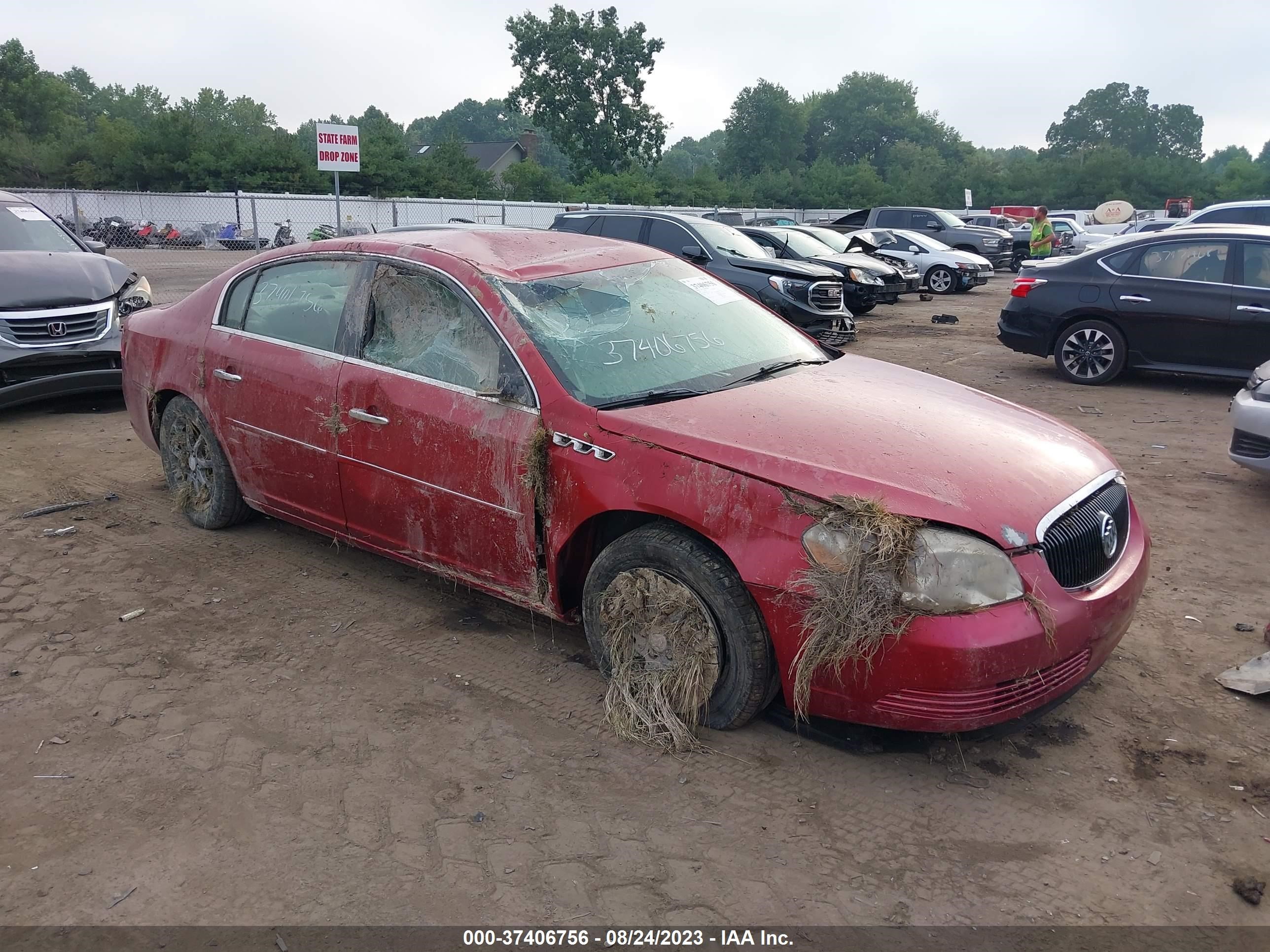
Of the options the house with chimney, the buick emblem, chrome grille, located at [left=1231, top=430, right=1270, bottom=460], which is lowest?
chrome grille, located at [left=1231, top=430, right=1270, bottom=460]

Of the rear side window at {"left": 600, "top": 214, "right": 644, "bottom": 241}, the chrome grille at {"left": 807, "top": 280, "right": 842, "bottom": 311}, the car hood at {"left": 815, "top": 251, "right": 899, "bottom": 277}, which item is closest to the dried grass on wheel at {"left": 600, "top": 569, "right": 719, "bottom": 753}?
the chrome grille at {"left": 807, "top": 280, "right": 842, "bottom": 311}

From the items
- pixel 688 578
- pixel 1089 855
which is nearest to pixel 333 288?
pixel 688 578

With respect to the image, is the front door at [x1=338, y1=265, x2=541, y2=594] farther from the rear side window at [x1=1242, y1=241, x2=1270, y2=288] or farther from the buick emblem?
the rear side window at [x1=1242, y1=241, x2=1270, y2=288]

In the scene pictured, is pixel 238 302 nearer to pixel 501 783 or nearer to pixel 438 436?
pixel 438 436

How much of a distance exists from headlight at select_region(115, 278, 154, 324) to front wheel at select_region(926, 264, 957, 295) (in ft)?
56.6

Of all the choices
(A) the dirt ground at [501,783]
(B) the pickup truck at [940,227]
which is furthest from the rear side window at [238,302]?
(B) the pickup truck at [940,227]

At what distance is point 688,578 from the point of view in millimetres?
3289

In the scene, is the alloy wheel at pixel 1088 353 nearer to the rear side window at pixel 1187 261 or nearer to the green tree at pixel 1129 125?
the rear side window at pixel 1187 261

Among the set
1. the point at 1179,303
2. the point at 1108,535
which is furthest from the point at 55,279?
the point at 1179,303

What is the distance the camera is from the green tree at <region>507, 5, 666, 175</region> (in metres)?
60.1

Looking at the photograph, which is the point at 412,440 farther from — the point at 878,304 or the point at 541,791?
the point at 878,304

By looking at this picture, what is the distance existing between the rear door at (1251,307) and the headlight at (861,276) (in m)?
6.82

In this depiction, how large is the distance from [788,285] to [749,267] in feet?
2.31

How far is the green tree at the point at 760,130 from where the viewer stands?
84.8m
